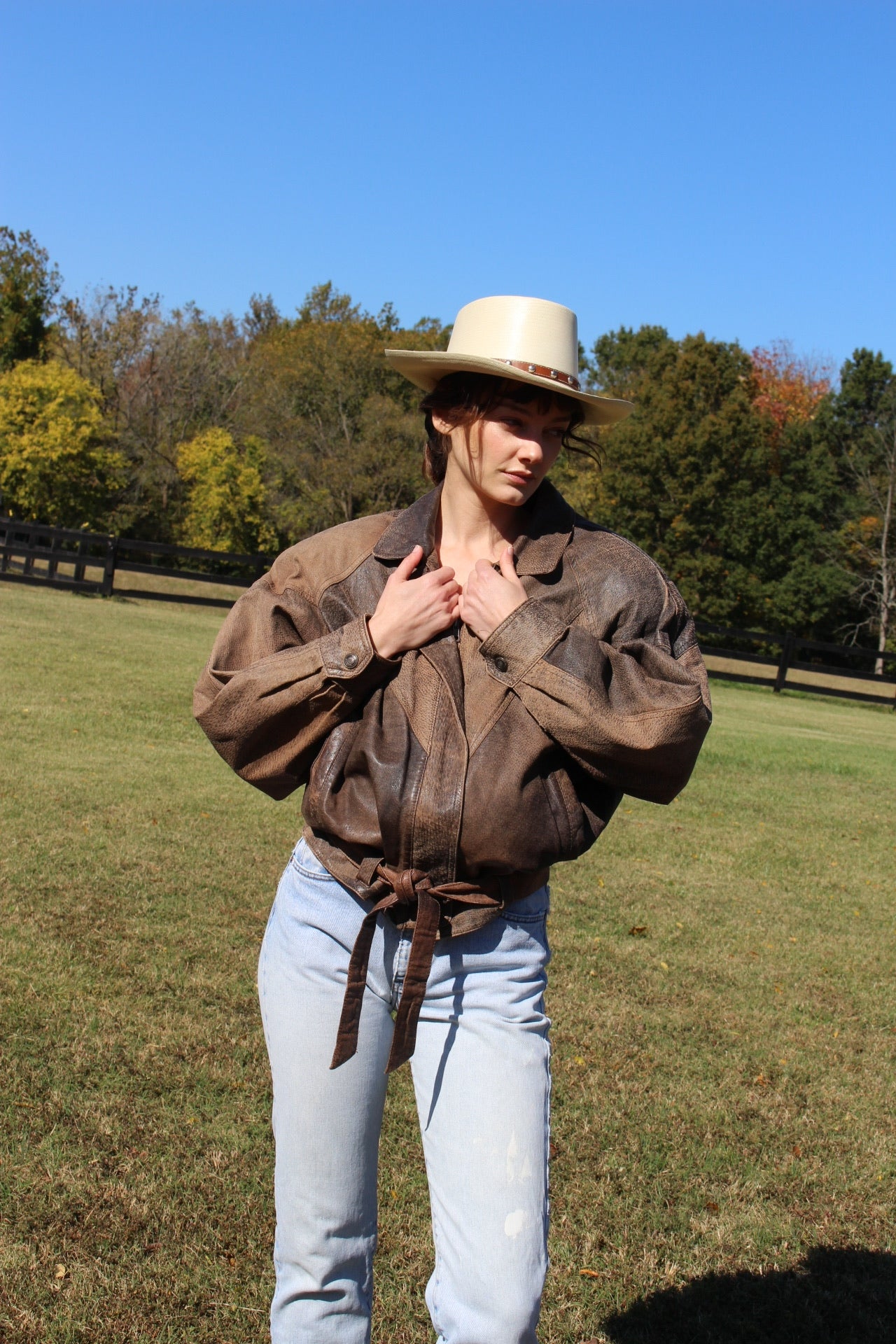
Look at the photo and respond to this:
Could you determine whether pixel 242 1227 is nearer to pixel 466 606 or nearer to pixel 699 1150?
pixel 699 1150

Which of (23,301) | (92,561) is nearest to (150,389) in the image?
(23,301)

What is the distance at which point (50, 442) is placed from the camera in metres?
32.4

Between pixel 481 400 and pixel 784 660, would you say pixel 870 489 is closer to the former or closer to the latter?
pixel 784 660

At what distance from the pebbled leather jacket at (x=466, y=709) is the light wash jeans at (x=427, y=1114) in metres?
0.10

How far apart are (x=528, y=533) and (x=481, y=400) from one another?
0.90 feet

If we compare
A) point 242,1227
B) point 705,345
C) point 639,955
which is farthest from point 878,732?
point 705,345

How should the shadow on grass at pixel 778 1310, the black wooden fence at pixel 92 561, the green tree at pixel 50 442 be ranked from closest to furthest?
1. the shadow on grass at pixel 778 1310
2. the black wooden fence at pixel 92 561
3. the green tree at pixel 50 442

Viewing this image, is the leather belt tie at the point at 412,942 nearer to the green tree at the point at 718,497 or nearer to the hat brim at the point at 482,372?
the hat brim at the point at 482,372

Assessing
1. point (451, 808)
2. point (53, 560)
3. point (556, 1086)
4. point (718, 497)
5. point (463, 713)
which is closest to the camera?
point (451, 808)

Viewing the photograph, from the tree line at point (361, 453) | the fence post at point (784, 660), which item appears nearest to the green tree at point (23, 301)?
the tree line at point (361, 453)

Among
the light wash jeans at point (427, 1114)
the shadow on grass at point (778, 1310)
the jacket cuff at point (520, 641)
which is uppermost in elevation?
the jacket cuff at point (520, 641)

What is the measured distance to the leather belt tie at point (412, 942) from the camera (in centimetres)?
205

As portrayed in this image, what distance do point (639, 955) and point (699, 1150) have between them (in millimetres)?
1948

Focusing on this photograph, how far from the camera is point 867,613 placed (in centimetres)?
4531
